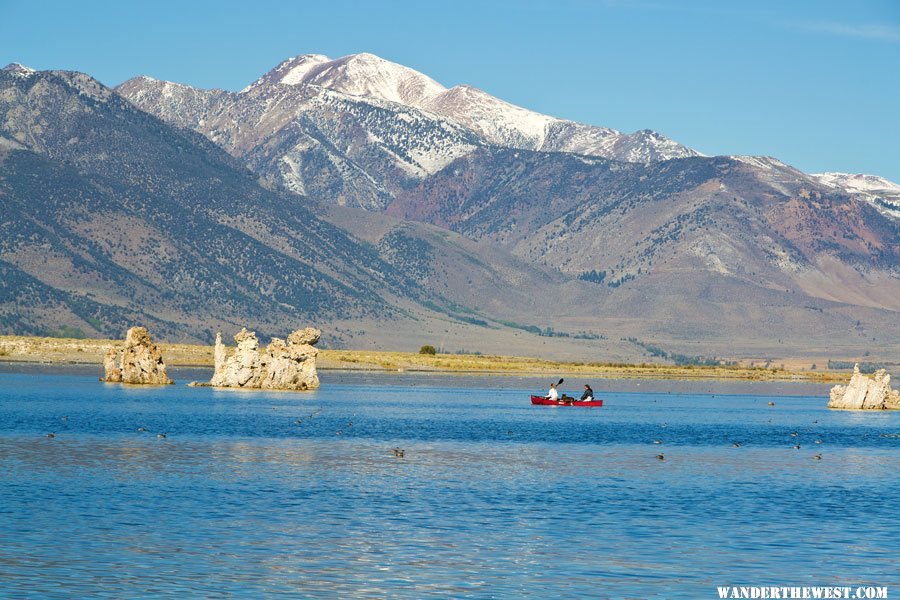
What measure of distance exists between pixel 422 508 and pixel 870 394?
10484cm

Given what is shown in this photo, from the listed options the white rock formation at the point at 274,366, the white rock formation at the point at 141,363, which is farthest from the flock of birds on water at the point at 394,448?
the white rock formation at the point at 141,363

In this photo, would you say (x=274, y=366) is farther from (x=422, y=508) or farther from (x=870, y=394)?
(x=422, y=508)

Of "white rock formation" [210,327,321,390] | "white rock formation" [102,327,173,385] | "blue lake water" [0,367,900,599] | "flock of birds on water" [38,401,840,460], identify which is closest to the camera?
"blue lake water" [0,367,900,599]

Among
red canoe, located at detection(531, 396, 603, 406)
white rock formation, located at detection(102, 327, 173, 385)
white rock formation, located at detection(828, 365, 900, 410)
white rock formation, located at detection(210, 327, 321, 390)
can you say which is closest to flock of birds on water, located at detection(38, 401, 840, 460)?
red canoe, located at detection(531, 396, 603, 406)

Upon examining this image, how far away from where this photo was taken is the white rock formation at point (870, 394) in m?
148

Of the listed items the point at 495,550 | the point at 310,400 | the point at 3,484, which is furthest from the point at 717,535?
the point at 310,400

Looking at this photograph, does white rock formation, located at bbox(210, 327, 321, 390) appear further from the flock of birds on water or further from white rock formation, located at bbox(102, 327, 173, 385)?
the flock of birds on water

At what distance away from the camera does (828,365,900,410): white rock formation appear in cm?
14800

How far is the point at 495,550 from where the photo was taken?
44.8 m

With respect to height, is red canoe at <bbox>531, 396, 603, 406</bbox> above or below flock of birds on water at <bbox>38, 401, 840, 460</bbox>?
above

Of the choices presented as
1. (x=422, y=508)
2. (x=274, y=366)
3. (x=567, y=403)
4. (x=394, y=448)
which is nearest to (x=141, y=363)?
(x=274, y=366)

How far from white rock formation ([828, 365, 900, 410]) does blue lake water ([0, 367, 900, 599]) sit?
4239 cm

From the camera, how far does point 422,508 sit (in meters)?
53.8

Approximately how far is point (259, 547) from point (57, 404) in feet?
235
